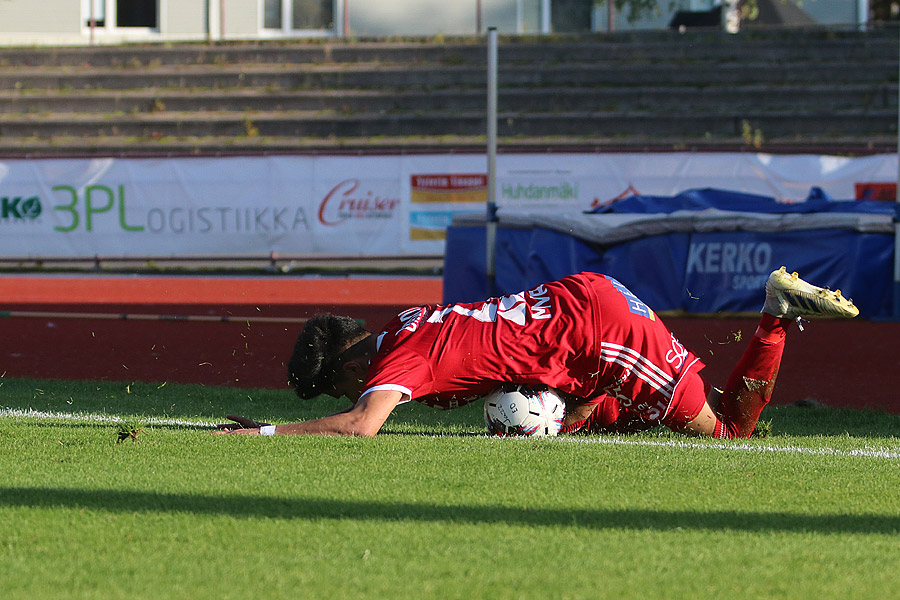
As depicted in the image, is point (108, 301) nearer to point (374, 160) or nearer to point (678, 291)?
point (374, 160)

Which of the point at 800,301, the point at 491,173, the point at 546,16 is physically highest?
the point at 546,16

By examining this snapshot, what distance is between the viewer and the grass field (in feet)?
9.45

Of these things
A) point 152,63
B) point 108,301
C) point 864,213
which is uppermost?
point 152,63

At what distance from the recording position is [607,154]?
19.0m

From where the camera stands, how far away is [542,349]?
481 centimetres

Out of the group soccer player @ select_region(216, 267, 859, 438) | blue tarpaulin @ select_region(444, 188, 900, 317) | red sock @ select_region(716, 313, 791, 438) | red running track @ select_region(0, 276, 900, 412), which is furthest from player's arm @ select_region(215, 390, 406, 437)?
blue tarpaulin @ select_region(444, 188, 900, 317)

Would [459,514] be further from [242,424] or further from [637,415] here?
[637,415]

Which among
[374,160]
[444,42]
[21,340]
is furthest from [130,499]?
[444,42]

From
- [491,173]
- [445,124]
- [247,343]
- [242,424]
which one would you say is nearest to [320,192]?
[445,124]

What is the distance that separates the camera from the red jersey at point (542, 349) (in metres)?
4.64

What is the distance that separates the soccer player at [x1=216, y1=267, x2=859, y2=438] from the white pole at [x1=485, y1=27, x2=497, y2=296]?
6.10 m

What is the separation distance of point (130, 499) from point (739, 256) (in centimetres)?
934

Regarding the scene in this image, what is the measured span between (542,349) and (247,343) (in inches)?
223

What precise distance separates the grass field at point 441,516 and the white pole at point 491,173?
6309mm
